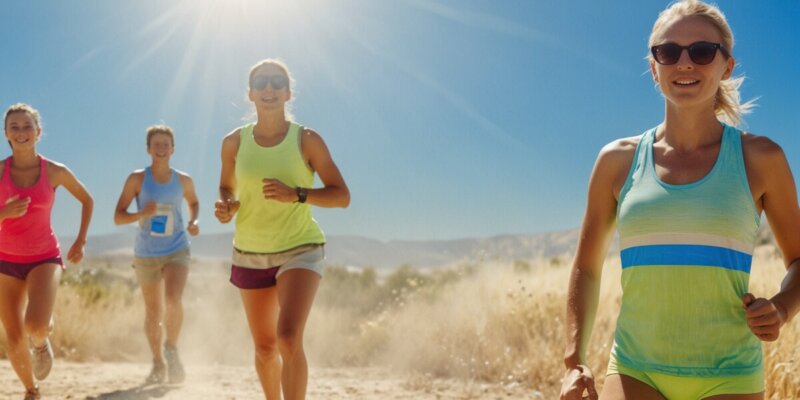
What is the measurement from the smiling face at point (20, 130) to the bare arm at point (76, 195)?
28 centimetres


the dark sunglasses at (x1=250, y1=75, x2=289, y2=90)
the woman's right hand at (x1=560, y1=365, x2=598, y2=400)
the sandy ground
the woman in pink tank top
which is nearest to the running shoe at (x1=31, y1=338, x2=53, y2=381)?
the woman in pink tank top

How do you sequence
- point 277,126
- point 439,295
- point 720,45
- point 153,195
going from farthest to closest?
point 439,295
point 153,195
point 277,126
point 720,45

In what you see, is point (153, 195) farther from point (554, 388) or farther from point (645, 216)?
point (645, 216)

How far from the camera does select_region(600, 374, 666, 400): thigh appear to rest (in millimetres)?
2492

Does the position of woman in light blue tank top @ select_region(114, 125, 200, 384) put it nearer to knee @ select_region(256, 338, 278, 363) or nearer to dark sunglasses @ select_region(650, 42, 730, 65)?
knee @ select_region(256, 338, 278, 363)

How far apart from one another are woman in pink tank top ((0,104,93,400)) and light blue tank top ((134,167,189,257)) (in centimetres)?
135

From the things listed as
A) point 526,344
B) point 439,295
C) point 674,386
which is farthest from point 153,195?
point 674,386

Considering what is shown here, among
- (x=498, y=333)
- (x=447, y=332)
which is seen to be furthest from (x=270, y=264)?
(x=447, y=332)

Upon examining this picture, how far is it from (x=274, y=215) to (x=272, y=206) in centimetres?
6

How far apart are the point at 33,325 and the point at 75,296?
20.7 ft

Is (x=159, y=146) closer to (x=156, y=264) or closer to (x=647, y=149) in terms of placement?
(x=156, y=264)

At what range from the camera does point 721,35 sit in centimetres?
271

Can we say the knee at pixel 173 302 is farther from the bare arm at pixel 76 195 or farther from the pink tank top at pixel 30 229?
the pink tank top at pixel 30 229

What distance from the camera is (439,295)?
13.4 meters
